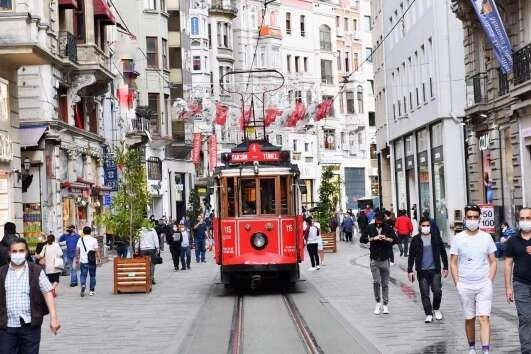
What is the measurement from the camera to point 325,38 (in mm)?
96188

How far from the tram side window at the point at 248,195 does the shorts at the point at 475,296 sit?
457 inches

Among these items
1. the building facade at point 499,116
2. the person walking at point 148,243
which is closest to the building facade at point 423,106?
the building facade at point 499,116

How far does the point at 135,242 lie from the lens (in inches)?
1134

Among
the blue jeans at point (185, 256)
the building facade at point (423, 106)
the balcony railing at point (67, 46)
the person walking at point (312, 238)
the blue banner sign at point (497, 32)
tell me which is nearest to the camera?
the blue banner sign at point (497, 32)

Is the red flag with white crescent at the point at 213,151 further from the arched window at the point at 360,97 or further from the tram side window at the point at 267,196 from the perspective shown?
the tram side window at the point at 267,196

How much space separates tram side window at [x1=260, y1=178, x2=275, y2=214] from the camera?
24.4 metres

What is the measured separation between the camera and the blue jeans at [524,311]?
1218 centimetres

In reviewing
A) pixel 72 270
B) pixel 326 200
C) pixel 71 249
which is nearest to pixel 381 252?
pixel 72 270

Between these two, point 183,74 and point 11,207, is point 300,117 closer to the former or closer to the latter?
point 183,74

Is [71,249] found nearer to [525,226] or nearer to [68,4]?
[68,4]

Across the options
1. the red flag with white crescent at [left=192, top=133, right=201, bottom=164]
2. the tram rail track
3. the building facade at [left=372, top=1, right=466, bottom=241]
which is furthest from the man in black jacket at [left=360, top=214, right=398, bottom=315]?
the red flag with white crescent at [left=192, top=133, right=201, bottom=164]

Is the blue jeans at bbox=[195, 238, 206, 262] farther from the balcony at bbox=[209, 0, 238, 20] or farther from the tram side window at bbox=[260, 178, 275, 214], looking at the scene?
the balcony at bbox=[209, 0, 238, 20]

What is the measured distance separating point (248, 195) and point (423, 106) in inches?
924

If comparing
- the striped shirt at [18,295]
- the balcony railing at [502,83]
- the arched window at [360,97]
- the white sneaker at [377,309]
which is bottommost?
the white sneaker at [377,309]
